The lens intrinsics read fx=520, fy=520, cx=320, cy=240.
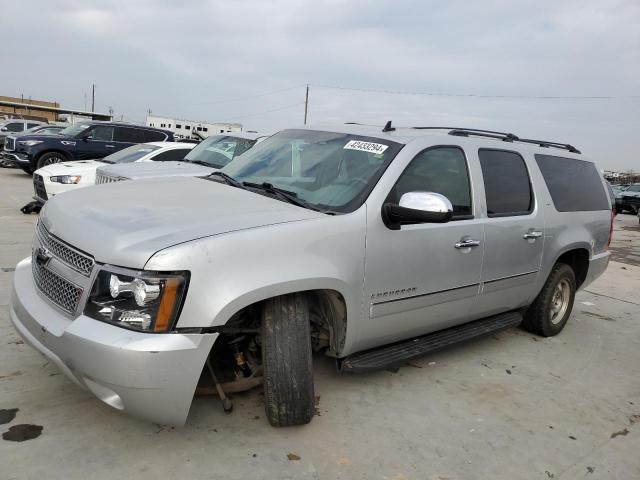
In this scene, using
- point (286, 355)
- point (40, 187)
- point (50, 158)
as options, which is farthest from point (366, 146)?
point (50, 158)

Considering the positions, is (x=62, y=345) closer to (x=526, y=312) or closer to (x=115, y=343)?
(x=115, y=343)

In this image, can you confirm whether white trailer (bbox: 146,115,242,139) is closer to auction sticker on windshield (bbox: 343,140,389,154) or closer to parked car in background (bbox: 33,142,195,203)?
parked car in background (bbox: 33,142,195,203)

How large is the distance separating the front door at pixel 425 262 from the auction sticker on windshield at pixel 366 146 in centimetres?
23

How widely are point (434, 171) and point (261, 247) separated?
1533 mm

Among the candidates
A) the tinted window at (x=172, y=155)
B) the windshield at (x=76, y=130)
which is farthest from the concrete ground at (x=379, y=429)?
the windshield at (x=76, y=130)

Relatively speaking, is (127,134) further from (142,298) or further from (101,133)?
(142,298)

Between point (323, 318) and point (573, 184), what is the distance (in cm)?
311

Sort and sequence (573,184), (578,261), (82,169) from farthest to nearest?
(82,169) < (578,261) < (573,184)

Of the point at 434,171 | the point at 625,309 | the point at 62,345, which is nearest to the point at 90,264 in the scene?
the point at 62,345

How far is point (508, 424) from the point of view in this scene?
327 centimetres

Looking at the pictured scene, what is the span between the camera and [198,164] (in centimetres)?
797

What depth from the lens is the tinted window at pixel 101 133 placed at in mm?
14227

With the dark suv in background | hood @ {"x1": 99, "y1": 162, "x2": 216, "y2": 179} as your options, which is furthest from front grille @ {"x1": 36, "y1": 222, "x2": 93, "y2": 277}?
the dark suv in background

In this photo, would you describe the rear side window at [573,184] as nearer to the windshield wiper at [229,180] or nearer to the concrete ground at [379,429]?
the concrete ground at [379,429]
